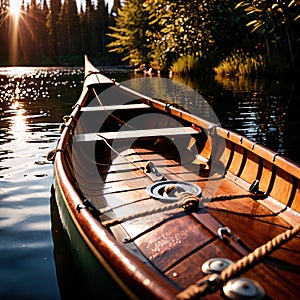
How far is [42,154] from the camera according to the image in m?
7.64

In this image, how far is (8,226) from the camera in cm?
461

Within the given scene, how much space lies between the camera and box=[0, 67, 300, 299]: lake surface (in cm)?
371

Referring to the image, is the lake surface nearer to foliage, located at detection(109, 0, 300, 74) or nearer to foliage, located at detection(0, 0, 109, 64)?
foliage, located at detection(109, 0, 300, 74)

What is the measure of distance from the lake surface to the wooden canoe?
45cm

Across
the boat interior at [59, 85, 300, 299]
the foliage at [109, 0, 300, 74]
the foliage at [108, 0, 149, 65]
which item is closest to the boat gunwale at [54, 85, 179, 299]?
the boat interior at [59, 85, 300, 299]

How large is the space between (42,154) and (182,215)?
16.2ft

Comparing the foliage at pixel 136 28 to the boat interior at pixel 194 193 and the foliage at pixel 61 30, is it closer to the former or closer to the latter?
the boat interior at pixel 194 193

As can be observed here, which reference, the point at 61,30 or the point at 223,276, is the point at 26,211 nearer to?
the point at 223,276

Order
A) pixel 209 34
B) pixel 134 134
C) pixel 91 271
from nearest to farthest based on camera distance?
pixel 91 271 → pixel 134 134 → pixel 209 34

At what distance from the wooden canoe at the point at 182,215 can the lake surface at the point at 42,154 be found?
0.45 metres

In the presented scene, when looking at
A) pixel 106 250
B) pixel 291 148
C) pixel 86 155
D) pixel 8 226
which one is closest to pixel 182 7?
pixel 291 148

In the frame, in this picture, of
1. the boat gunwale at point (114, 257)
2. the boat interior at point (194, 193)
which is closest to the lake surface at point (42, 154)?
the boat interior at point (194, 193)

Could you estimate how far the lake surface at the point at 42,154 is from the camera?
3.71 m

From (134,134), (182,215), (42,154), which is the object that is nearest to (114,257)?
(182,215)
